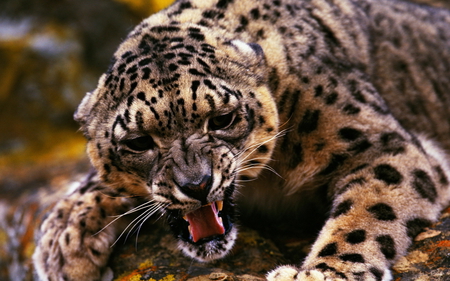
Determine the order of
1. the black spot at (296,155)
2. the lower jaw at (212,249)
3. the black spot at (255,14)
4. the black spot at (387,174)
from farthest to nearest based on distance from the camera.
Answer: the black spot at (255,14)
the black spot at (296,155)
the black spot at (387,174)
the lower jaw at (212,249)

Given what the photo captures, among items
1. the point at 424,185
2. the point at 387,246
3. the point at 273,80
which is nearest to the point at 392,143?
the point at 424,185

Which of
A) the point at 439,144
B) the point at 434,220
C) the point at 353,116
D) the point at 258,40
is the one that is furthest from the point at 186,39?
the point at 439,144

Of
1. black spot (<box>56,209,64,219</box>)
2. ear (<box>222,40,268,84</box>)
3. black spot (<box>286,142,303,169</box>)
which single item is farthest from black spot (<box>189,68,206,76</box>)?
black spot (<box>56,209,64,219</box>)

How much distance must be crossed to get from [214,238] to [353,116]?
4.55ft

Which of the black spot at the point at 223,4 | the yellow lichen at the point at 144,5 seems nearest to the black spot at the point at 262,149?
the black spot at the point at 223,4

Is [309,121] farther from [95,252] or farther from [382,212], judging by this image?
[95,252]

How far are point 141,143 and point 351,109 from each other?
158 cm

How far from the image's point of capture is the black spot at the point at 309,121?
376 cm

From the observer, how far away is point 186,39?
143 inches

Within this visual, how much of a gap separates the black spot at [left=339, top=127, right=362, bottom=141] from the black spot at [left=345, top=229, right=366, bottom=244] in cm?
76

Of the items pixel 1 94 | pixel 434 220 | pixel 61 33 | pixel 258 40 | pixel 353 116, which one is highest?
pixel 61 33

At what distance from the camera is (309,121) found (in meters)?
3.76

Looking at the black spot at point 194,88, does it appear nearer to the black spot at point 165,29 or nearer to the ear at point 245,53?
the ear at point 245,53

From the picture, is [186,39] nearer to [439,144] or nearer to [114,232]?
[114,232]
